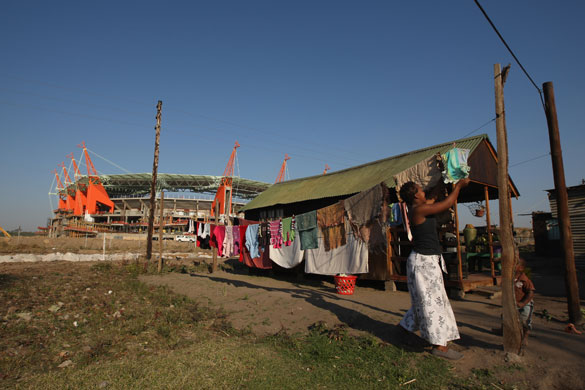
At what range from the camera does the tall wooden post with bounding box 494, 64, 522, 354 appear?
13.4 feet

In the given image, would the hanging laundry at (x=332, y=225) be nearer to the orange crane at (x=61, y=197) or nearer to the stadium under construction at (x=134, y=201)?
the stadium under construction at (x=134, y=201)

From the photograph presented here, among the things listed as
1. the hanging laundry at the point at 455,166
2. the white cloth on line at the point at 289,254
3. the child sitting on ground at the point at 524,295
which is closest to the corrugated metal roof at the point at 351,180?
the hanging laundry at the point at 455,166

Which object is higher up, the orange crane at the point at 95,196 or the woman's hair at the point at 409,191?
the orange crane at the point at 95,196

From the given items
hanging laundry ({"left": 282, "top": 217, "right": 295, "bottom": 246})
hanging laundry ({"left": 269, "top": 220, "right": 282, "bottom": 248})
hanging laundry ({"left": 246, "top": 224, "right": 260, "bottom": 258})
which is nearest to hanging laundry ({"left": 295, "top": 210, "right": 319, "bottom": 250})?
hanging laundry ({"left": 282, "top": 217, "right": 295, "bottom": 246})

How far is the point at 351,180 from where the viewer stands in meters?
13.6

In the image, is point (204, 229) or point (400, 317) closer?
point (400, 317)

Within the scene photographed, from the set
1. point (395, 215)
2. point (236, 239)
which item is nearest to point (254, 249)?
point (236, 239)

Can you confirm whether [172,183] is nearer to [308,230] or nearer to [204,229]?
[204,229]

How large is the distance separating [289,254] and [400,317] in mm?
5829

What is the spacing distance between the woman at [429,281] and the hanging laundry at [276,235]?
7.98 meters

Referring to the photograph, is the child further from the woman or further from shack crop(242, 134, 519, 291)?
shack crop(242, 134, 519, 291)

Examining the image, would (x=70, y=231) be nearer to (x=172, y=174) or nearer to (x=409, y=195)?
(x=172, y=174)

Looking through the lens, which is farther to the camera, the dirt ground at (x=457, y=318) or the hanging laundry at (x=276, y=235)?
the hanging laundry at (x=276, y=235)

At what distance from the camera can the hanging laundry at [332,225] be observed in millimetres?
9523
